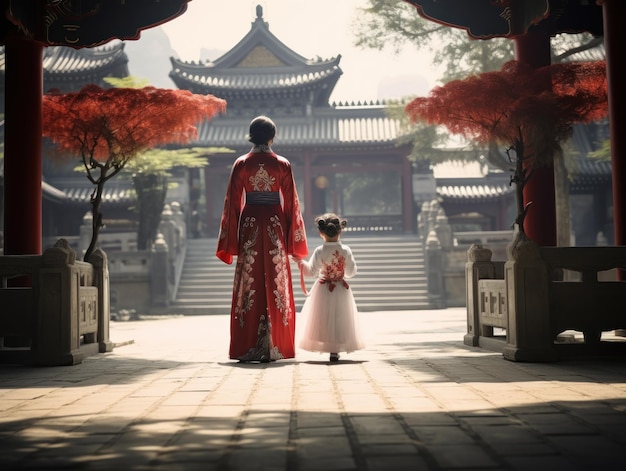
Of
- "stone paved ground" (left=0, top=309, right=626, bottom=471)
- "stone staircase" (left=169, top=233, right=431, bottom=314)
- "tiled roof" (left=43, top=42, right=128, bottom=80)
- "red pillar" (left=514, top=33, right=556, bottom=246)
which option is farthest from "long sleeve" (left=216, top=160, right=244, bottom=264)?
"tiled roof" (left=43, top=42, right=128, bottom=80)

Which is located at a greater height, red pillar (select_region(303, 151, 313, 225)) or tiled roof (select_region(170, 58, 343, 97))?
tiled roof (select_region(170, 58, 343, 97))

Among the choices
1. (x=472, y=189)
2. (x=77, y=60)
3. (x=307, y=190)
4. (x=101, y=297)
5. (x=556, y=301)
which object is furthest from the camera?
(x=77, y=60)

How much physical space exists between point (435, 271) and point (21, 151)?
1378 cm

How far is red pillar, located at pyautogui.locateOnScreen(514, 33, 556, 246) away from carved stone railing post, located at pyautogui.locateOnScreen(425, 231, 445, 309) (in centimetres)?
1111

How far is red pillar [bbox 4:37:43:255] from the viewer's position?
7621mm

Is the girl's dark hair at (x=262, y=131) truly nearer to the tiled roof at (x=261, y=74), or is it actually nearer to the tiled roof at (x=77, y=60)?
the tiled roof at (x=77, y=60)

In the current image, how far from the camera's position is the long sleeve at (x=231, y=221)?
21.9ft

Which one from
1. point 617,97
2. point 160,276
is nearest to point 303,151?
point 160,276

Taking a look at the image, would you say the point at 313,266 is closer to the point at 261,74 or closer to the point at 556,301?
the point at 556,301

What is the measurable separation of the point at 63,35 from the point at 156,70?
125 m

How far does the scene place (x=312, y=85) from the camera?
28.7m

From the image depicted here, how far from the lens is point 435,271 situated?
19969 millimetres

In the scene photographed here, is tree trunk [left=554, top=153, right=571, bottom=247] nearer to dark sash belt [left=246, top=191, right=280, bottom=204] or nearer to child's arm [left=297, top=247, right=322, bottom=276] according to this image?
child's arm [left=297, top=247, right=322, bottom=276]

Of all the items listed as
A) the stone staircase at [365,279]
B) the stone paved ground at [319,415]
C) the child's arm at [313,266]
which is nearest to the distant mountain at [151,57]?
the stone staircase at [365,279]
